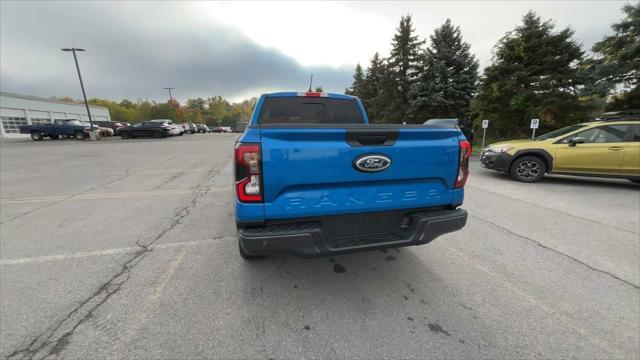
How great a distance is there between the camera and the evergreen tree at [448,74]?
21609 millimetres

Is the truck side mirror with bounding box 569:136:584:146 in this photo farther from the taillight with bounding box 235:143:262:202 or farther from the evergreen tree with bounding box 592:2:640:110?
the evergreen tree with bounding box 592:2:640:110

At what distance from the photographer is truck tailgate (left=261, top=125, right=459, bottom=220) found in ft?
6.14

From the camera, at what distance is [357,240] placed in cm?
214

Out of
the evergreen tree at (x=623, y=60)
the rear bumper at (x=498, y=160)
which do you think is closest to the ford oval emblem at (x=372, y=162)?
the rear bumper at (x=498, y=160)

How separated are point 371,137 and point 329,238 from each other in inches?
35.4

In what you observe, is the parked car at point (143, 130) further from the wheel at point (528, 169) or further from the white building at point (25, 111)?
the wheel at point (528, 169)

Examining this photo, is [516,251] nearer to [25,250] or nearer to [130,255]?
[130,255]

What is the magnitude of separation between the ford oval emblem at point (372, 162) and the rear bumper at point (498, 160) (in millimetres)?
6781

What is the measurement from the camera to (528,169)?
22.3 feet

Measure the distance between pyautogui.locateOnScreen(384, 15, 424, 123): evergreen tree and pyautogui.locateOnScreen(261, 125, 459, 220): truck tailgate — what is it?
30.3 meters

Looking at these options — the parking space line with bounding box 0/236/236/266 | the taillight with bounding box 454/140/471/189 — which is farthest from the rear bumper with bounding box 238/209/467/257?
the parking space line with bounding box 0/236/236/266

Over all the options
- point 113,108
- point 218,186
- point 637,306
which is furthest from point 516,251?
point 113,108

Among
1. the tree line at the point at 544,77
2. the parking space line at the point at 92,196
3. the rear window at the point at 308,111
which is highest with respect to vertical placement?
the tree line at the point at 544,77

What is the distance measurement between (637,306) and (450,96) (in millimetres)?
22963
